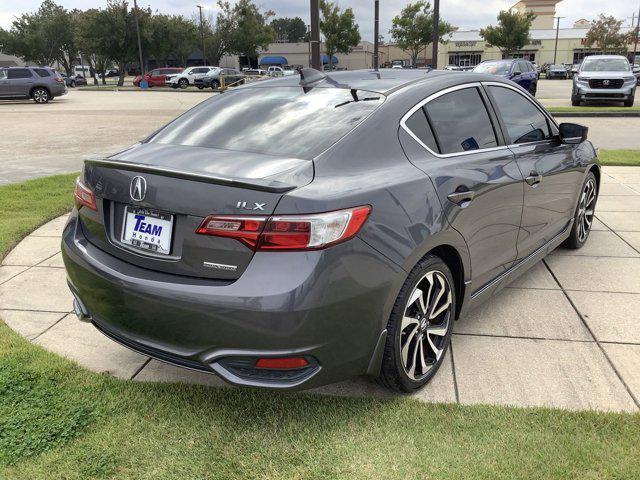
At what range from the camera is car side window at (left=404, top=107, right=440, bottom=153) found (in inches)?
120

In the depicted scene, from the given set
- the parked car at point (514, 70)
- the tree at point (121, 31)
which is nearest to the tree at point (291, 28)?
the tree at point (121, 31)

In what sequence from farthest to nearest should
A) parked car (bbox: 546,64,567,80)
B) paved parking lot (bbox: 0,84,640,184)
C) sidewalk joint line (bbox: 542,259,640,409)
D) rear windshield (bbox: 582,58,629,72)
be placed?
1. parked car (bbox: 546,64,567,80)
2. rear windshield (bbox: 582,58,629,72)
3. paved parking lot (bbox: 0,84,640,184)
4. sidewalk joint line (bbox: 542,259,640,409)

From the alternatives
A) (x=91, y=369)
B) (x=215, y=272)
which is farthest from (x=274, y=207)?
(x=91, y=369)

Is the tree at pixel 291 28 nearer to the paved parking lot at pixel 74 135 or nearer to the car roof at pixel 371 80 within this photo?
the paved parking lot at pixel 74 135

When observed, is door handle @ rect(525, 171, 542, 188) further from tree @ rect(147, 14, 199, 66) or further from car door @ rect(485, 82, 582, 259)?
tree @ rect(147, 14, 199, 66)

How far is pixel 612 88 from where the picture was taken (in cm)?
1942

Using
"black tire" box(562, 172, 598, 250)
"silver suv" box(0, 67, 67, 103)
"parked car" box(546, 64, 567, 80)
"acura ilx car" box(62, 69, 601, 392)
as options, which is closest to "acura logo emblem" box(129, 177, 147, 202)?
"acura ilx car" box(62, 69, 601, 392)

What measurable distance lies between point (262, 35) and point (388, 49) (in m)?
48.0

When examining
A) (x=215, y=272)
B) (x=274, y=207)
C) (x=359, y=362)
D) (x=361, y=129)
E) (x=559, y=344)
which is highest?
(x=361, y=129)

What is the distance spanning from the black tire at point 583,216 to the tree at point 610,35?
73.3m

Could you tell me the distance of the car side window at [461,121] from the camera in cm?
321

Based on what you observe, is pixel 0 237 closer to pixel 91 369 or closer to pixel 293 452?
pixel 91 369

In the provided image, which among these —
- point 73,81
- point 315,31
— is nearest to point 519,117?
point 315,31

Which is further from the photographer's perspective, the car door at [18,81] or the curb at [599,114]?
the car door at [18,81]
